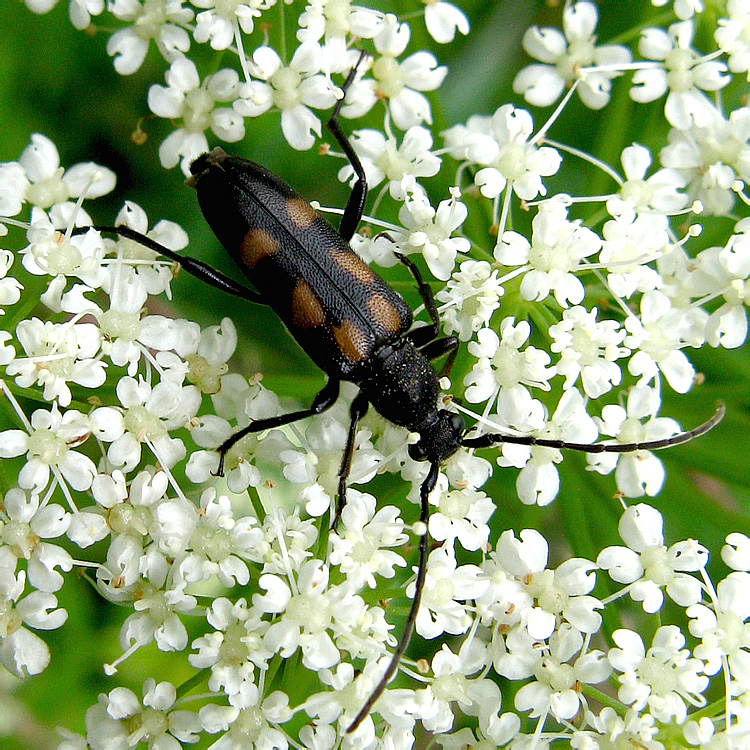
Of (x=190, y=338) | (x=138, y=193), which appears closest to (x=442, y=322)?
(x=190, y=338)

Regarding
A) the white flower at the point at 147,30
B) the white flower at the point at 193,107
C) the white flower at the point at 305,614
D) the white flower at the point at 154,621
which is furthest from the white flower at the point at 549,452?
the white flower at the point at 147,30

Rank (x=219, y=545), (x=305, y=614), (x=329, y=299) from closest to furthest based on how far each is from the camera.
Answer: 1. (x=305, y=614)
2. (x=219, y=545)
3. (x=329, y=299)

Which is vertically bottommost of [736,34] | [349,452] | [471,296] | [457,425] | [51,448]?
[51,448]

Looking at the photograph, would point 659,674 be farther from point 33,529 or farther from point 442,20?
point 442,20

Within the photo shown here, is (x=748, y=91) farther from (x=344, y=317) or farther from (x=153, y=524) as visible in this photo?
(x=153, y=524)

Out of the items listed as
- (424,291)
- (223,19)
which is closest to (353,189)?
(424,291)
